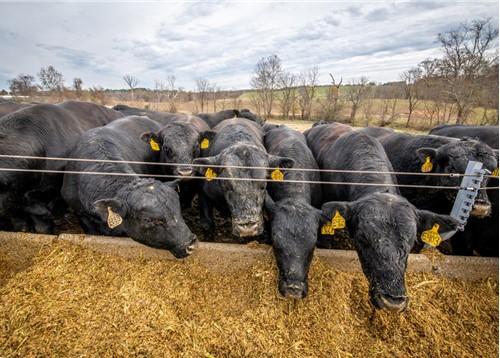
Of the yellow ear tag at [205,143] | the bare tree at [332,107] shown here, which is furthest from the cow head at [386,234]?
the bare tree at [332,107]

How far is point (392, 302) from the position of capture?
2.74 m

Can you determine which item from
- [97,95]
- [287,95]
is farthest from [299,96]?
[97,95]

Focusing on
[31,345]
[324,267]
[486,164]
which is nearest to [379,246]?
[324,267]

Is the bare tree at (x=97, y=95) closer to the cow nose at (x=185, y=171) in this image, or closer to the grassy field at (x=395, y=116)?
the grassy field at (x=395, y=116)

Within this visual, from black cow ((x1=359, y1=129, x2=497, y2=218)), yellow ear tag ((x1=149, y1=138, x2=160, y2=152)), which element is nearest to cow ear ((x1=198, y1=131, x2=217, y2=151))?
yellow ear tag ((x1=149, y1=138, x2=160, y2=152))

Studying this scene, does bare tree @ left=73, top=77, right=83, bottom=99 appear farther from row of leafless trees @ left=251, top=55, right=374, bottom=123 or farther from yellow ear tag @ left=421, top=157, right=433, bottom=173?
yellow ear tag @ left=421, top=157, right=433, bottom=173

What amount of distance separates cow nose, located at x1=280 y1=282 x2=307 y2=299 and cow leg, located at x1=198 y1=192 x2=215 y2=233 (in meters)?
2.33

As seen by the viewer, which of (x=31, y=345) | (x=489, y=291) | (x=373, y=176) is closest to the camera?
(x=31, y=345)

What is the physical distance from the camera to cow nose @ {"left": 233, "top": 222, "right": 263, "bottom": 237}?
3.59 metres

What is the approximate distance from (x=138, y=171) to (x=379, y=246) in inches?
165

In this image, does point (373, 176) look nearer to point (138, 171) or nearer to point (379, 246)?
point (379, 246)

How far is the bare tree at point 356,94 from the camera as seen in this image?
4275cm

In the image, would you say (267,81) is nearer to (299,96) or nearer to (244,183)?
(299,96)

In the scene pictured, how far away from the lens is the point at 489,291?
3.68 m
